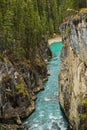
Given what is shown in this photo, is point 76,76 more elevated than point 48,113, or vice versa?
point 76,76

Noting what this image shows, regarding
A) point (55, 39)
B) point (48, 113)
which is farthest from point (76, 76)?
point (55, 39)

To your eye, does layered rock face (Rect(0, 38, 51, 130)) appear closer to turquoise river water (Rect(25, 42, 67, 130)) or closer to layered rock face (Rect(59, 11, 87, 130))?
turquoise river water (Rect(25, 42, 67, 130))

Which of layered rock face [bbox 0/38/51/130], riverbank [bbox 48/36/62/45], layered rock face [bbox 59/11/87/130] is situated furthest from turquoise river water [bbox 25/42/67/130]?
riverbank [bbox 48/36/62/45]

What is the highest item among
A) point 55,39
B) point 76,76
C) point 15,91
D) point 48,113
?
point 76,76

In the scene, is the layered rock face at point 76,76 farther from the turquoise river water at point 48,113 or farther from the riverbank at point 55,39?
the riverbank at point 55,39

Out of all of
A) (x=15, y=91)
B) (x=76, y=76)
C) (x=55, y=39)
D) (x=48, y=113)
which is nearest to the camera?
(x=76, y=76)

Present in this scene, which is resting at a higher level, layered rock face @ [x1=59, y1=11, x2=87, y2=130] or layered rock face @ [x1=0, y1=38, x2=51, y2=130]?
layered rock face @ [x1=59, y1=11, x2=87, y2=130]

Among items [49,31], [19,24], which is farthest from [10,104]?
[49,31]

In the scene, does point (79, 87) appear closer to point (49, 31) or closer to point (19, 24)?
point (19, 24)

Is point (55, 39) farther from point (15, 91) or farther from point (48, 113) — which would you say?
point (48, 113)
